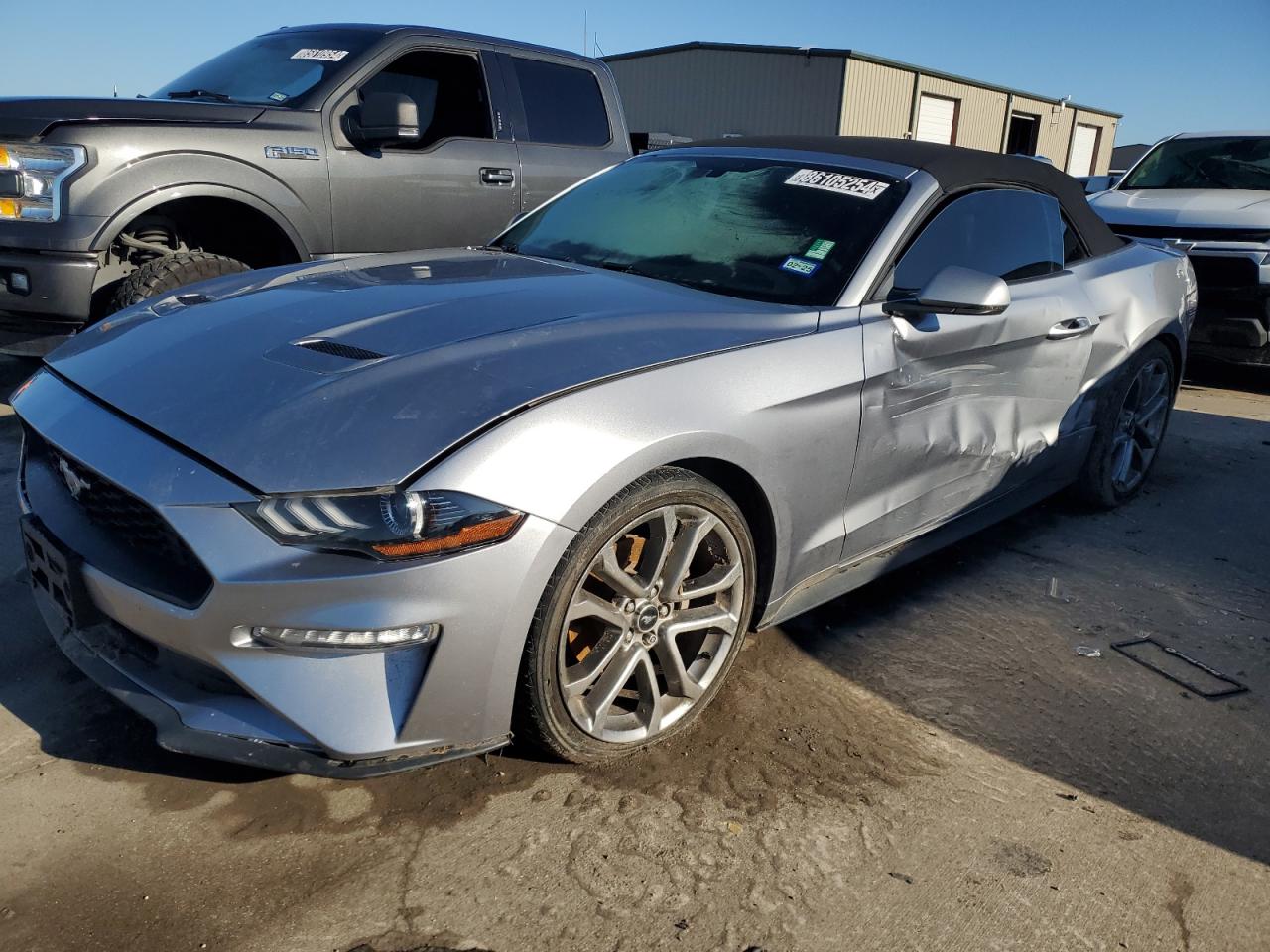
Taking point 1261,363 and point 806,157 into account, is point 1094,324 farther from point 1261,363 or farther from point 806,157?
point 1261,363

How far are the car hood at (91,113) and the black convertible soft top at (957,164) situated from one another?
242 centimetres

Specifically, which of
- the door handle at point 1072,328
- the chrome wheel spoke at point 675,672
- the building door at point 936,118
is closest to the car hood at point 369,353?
the chrome wheel spoke at point 675,672

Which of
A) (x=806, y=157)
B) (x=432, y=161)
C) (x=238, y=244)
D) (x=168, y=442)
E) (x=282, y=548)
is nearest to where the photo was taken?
(x=282, y=548)

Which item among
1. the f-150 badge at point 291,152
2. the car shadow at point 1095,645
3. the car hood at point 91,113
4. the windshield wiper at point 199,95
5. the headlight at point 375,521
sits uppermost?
the windshield wiper at point 199,95

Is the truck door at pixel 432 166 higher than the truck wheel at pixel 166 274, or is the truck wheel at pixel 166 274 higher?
the truck door at pixel 432 166

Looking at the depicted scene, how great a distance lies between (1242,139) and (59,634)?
890 centimetres

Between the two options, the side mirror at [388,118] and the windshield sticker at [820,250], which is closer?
the windshield sticker at [820,250]

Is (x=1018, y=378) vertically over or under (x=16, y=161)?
under

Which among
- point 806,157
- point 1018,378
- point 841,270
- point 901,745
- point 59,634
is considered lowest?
point 901,745

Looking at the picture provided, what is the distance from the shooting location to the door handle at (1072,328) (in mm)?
3623

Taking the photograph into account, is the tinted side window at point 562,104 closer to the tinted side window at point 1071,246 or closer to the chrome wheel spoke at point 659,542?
the tinted side window at point 1071,246

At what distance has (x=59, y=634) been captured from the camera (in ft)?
7.62

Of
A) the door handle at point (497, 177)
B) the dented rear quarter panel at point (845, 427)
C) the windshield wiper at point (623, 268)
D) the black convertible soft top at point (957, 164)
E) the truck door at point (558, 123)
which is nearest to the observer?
the dented rear quarter panel at point (845, 427)

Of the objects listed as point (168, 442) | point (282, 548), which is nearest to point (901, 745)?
point (282, 548)
